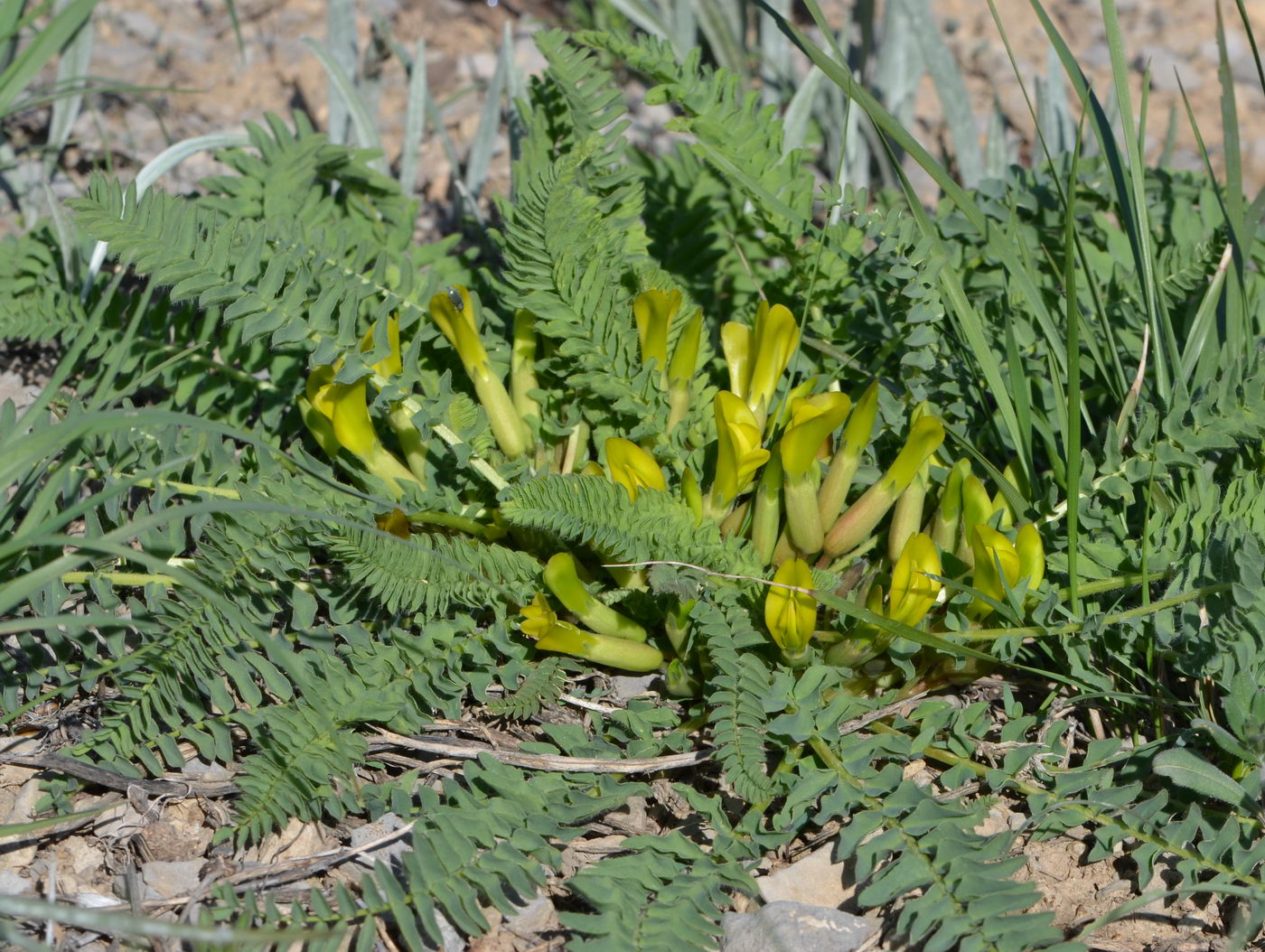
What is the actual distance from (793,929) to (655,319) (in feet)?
3.36

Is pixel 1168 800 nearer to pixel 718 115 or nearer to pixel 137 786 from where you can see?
pixel 718 115

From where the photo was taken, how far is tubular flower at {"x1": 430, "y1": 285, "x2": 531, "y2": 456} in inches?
84.4

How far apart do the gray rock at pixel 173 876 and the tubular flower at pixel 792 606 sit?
0.96 metres

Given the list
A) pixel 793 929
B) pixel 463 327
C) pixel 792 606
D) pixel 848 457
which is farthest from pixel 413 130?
pixel 793 929

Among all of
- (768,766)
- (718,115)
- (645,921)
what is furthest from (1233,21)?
(645,921)

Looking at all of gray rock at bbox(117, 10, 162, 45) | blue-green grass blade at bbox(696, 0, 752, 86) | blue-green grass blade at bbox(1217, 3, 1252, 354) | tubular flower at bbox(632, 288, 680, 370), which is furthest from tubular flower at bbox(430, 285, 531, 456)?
gray rock at bbox(117, 10, 162, 45)

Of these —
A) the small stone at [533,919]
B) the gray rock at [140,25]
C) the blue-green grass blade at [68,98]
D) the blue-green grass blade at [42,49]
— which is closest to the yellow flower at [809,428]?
the small stone at [533,919]

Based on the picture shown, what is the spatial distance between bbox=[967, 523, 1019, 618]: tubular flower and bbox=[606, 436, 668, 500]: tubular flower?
541 mm

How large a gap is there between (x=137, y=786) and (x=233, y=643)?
0.27m

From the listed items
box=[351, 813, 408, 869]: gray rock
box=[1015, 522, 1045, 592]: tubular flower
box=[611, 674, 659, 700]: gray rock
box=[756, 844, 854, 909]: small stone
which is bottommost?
box=[756, 844, 854, 909]: small stone

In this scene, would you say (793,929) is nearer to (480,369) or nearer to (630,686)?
(630,686)

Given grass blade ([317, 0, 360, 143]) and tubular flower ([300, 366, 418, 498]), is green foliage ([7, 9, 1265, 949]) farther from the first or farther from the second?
grass blade ([317, 0, 360, 143])

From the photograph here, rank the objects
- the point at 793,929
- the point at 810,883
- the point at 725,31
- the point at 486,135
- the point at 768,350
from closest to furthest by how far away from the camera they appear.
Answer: the point at 793,929 < the point at 810,883 < the point at 768,350 < the point at 486,135 < the point at 725,31

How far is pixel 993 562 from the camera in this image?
183 centimetres
